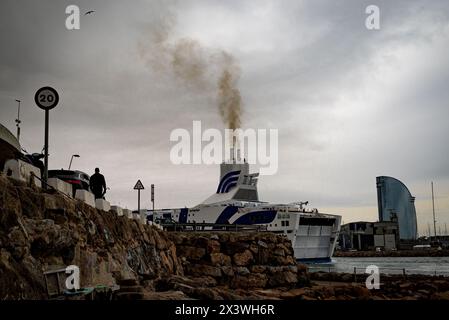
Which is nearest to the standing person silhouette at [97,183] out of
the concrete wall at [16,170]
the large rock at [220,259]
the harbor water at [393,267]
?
the concrete wall at [16,170]

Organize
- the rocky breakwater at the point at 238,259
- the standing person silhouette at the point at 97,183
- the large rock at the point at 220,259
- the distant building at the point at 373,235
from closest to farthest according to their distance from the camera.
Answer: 1. the standing person silhouette at the point at 97,183
2. the rocky breakwater at the point at 238,259
3. the large rock at the point at 220,259
4. the distant building at the point at 373,235

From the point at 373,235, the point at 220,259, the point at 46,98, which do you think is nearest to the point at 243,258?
the point at 220,259

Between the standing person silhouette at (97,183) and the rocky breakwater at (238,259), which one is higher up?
the standing person silhouette at (97,183)

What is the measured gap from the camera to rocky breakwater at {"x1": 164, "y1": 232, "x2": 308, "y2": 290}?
3152 centimetres

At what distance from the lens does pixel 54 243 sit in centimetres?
1210

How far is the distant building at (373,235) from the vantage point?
607 ft

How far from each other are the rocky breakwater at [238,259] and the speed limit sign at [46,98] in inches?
688

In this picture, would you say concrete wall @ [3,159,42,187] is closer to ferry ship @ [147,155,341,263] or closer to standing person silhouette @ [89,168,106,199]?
standing person silhouette @ [89,168,106,199]

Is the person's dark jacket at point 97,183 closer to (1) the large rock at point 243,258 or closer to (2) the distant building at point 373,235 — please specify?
(1) the large rock at point 243,258

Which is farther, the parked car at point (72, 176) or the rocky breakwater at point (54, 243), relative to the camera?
the parked car at point (72, 176)

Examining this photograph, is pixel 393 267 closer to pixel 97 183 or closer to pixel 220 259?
pixel 220 259

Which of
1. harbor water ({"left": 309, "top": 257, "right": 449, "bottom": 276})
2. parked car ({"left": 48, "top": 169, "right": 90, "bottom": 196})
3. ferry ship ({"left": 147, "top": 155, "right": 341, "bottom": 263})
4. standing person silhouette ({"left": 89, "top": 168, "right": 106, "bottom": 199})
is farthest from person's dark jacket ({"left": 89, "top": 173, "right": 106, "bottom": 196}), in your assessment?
ferry ship ({"left": 147, "top": 155, "right": 341, "bottom": 263})
